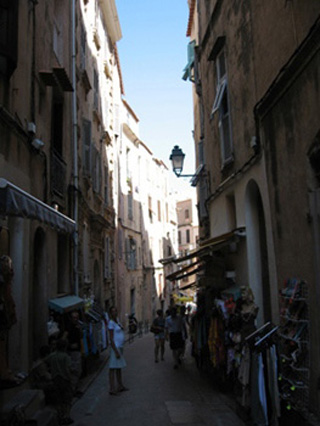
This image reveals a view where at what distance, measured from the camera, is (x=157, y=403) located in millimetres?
8359

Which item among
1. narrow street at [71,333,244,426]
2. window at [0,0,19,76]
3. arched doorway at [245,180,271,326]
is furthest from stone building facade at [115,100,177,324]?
window at [0,0,19,76]

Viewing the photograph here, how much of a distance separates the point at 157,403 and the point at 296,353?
11.3 feet

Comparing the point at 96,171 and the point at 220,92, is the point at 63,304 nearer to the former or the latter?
the point at 220,92

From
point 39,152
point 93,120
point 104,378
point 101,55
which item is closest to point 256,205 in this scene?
point 39,152

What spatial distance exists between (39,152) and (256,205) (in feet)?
14.9

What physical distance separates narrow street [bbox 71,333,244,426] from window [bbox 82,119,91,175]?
7073mm

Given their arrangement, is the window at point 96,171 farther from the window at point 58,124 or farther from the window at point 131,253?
the window at point 131,253

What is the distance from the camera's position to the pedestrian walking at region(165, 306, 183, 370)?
40.6 ft

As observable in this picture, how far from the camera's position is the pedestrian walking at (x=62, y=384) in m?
7.21

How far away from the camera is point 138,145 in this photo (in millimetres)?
34531

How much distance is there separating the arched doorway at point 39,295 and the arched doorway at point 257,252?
4.31 m

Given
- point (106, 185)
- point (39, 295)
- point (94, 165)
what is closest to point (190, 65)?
point (94, 165)

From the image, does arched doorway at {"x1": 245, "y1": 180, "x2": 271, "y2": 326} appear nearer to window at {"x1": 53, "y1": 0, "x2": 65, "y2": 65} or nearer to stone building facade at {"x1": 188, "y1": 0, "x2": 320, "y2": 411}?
stone building facade at {"x1": 188, "y1": 0, "x2": 320, "y2": 411}

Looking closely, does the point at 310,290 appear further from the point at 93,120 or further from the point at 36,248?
the point at 93,120
